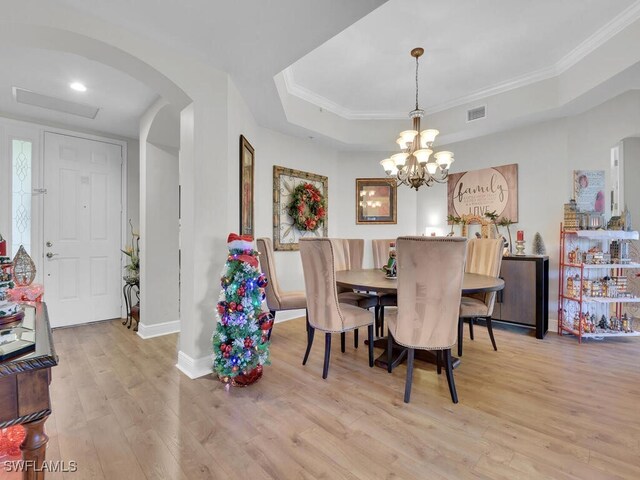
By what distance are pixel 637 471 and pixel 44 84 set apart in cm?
500

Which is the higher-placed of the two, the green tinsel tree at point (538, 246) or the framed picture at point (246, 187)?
the framed picture at point (246, 187)

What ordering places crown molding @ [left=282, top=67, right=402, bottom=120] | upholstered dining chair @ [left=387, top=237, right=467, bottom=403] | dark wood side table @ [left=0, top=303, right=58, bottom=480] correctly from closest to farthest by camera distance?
1. dark wood side table @ [left=0, top=303, right=58, bottom=480]
2. upholstered dining chair @ [left=387, top=237, right=467, bottom=403]
3. crown molding @ [left=282, top=67, right=402, bottom=120]

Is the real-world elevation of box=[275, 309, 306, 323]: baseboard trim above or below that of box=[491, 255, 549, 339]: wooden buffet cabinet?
below

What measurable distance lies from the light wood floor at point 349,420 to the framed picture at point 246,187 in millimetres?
1339

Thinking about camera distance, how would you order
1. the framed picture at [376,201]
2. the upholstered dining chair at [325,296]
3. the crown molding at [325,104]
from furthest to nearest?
the framed picture at [376,201] < the crown molding at [325,104] < the upholstered dining chair at [325,296]

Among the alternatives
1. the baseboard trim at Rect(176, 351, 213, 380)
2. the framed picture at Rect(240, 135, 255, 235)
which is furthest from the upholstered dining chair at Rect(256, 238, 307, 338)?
the baseboard trim at Rect(176, 351, 213, 380)

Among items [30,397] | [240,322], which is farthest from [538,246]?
[30,397]

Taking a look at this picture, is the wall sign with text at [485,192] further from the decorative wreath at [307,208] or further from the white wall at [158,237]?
the white wall at [158,237]

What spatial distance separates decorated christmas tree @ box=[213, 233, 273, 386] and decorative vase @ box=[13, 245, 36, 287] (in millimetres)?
1061

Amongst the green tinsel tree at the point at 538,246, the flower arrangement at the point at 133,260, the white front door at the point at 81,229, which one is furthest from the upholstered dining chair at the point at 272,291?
the green tinsel tree at the point at 538,246

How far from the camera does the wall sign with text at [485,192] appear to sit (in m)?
3.89

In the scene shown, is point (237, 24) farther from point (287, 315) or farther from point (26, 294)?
point (287, 315)

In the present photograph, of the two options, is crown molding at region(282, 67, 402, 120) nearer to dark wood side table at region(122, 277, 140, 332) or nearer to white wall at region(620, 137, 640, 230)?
white wall at region(620, 137, 640, 230)

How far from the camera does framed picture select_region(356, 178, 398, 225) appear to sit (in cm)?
477
